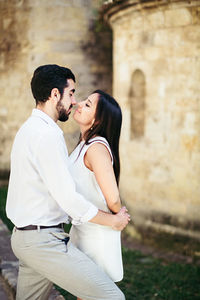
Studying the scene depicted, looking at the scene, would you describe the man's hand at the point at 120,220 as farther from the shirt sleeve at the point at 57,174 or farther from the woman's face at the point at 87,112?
the woman's face at the point at 87,112

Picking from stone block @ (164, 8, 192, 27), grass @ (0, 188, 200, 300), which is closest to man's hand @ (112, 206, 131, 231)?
grass @ (0, 188, 200, 300)

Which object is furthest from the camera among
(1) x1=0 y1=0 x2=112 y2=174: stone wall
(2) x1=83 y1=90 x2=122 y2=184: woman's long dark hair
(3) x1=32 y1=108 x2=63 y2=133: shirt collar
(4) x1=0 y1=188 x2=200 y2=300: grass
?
(1) x1=0 y1=0 x2=112 y2=174: stone wall

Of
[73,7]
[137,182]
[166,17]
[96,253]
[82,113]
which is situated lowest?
[137,182]

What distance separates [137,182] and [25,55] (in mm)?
4459

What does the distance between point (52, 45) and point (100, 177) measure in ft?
25.3

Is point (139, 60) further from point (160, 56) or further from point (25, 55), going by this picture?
point (25, 55)

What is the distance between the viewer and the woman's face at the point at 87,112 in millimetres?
2543

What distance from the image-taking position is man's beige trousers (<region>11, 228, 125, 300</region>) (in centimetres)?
209

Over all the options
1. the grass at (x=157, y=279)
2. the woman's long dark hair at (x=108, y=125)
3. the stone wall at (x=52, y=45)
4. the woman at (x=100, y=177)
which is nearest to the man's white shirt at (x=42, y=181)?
the woman at (x=100, y=177)

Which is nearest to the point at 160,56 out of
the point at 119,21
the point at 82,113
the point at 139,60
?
the point at 139,60

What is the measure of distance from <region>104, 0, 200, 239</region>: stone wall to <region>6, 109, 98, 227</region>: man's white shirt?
473 cm

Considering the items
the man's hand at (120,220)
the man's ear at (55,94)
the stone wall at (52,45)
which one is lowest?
the man's hand at (120,220)

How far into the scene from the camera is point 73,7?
950 cm

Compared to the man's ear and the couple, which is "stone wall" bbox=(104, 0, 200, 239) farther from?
the man's ear
